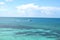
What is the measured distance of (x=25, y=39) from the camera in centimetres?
646

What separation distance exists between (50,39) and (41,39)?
544mm

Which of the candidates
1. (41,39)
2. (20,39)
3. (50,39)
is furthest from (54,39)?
(20,39)

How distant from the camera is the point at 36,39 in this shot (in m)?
6.74

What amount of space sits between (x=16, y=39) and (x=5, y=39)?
563 mm

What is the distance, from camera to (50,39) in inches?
263

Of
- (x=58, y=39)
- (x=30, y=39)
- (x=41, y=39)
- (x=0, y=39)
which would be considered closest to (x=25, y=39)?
(x=30, y=39)

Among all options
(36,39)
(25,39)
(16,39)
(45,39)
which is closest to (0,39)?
(16,39)

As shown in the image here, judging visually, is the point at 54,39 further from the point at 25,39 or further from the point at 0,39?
the point at 0,39

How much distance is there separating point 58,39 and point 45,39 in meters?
0.66

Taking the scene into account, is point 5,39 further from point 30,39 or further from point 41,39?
point 41,39

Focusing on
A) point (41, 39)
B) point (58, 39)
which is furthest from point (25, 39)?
point (58, 39)

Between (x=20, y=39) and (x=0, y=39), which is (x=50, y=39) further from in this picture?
(x=0, y=39)

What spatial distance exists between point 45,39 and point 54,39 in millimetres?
545

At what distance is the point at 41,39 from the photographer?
6.45 meters
